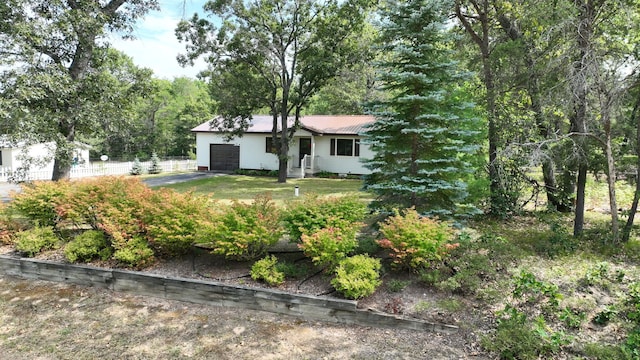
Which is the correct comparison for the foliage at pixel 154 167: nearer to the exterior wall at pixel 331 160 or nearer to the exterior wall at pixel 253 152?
the exterior wall at pixel 253 152

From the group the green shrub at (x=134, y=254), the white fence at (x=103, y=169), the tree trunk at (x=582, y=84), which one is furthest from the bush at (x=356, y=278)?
the white fence at (x=103, y=169)

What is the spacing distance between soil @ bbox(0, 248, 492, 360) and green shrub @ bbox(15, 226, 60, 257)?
1020 mm

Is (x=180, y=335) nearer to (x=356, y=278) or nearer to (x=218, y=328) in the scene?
(x=218, y=328)

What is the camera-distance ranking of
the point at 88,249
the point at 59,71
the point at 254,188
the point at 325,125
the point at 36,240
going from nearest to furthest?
the point at 88,249 < the point at 36,240 < the point at 59,71 < the point at 254,188 < the point at 325,125

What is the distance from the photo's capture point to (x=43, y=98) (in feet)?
28.0

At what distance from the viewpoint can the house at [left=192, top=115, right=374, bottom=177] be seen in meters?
20.2

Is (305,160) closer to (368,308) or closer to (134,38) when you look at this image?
(134,38)

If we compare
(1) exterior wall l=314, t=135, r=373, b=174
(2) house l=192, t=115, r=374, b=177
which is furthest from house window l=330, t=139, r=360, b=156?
(1) exterior wall l=314, t=135, r=373, b=174

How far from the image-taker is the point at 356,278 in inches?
183

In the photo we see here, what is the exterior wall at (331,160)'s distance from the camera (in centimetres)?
2014

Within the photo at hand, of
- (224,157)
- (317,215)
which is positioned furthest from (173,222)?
(224,157)

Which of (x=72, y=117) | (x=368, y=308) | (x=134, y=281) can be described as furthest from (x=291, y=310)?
(x=72, y=117)

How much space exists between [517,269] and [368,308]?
250 centimetres

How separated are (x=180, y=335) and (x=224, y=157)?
19.5 metres
